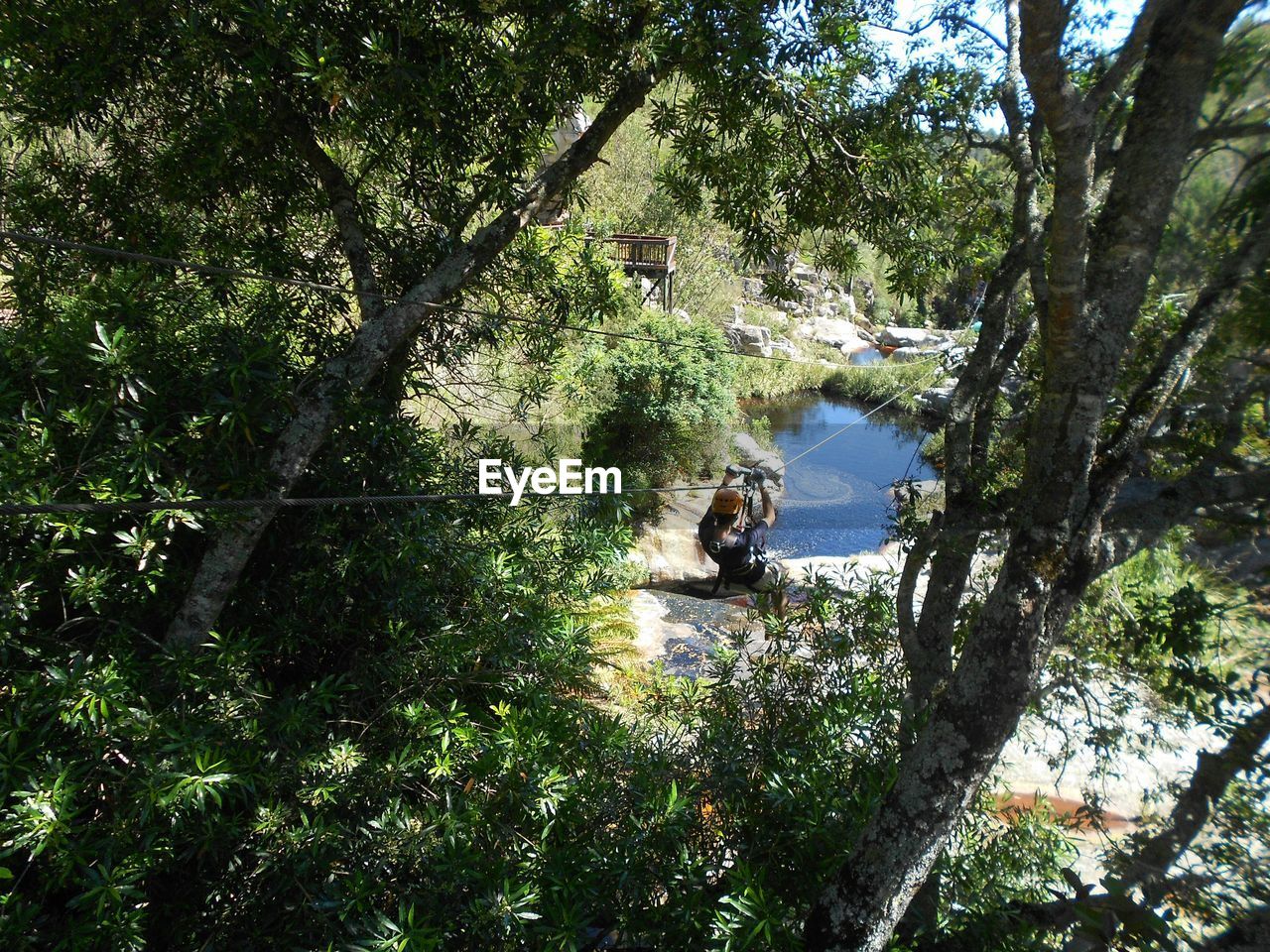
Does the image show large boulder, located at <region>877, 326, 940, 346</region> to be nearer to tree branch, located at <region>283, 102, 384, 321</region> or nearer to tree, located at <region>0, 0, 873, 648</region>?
tree, located at <region>0, 0, 873, 648</region>

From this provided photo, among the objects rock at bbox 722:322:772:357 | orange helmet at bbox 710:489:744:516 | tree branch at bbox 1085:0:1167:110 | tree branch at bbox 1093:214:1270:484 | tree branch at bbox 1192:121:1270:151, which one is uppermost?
tree branch at bbox 1085:0:1167:110

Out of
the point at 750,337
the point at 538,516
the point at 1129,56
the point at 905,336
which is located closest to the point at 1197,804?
the point at 1129,56

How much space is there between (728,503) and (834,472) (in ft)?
21.4

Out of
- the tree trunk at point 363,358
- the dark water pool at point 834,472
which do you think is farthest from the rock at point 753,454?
the tree trunk at point 363,358

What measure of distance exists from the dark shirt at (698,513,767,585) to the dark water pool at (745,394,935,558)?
1.99m

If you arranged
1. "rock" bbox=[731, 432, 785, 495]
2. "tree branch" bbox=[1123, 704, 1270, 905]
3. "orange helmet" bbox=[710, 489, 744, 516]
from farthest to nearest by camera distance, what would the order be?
"rock" bbox=[731, 432, 785, 495], "orange helmet" bbox=[710, 489, 744, 516], "tree branch" bbox=[1123, 704, 1270, 905]

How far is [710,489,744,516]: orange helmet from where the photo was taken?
735 centimetres

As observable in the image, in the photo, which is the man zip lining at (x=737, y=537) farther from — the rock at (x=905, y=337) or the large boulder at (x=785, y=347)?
the rock at (x=905, y=337)

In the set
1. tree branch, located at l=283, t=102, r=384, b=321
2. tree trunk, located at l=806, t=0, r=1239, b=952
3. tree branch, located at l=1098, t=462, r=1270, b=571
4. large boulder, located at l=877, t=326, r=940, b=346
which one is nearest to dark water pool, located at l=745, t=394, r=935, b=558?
tree branch, located at l=1098, t=462, r=1270, b=571

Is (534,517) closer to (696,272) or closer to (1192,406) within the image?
(1192,406)

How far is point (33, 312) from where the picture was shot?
10.8 feet

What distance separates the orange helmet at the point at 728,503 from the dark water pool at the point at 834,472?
2158mm

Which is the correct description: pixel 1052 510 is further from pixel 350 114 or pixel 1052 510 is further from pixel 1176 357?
pixel 350 114

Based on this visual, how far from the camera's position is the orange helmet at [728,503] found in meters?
7.35
